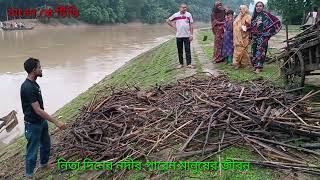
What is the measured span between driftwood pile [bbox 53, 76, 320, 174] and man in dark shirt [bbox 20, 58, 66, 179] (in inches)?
18.5

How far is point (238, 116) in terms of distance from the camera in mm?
5188

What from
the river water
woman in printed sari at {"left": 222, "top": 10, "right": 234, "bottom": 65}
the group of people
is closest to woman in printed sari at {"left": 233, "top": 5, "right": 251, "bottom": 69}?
the group of people

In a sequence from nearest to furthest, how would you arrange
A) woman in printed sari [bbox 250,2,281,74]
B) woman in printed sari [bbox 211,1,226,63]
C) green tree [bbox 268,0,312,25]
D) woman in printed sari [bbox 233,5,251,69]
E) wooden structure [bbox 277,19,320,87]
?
1. wooden structure [bbox 277,19,320,87]
2. woman in printed sari [bbox 250,2,281,74]
3. woman in printed sari [bbox 233,5,251,69]
4. woman in printed sari [bbox 211,1,226,63]
5. green tree [bbox 268,0,312,25]

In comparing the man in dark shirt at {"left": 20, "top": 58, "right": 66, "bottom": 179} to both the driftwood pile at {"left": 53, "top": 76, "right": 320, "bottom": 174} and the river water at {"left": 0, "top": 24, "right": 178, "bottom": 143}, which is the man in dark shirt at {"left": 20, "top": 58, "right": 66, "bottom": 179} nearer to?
the driftwood pile at {"left": 53, "top": 76, "right": 320, "bottom": 174}

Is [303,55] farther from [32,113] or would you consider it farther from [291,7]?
[291,7]

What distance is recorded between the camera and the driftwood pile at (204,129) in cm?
464

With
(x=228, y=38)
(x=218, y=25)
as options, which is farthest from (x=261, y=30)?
(x=218, y=25)

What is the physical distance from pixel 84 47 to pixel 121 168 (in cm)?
2933

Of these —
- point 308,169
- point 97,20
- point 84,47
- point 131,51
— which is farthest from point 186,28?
point 97,20

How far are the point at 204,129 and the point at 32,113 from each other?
7.74 ft

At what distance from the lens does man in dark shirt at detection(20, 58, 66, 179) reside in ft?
16.9

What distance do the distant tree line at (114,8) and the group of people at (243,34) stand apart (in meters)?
54.8

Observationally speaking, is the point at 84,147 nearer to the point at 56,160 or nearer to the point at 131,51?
the point at 56,160

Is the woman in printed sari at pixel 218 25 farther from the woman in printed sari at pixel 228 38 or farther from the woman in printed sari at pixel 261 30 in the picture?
the woman in printed sari at pixel 261 30
